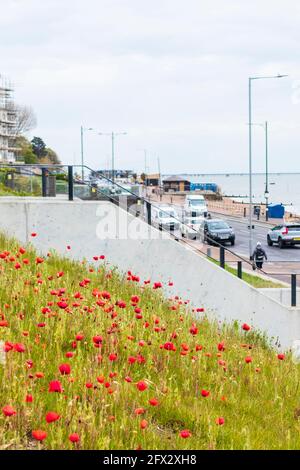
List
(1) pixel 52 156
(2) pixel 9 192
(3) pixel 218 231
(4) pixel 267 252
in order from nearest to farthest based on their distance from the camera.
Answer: (2) pixel 9 192
(4) pixel 267 252
(3) pixel 218 231
(1) pixel 52 156

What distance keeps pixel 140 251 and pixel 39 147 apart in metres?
125

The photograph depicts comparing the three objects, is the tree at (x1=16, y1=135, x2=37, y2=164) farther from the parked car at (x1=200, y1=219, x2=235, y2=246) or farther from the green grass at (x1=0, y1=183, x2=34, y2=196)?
the green grass at (x1=0, y1=183, x2=34, y2=196)

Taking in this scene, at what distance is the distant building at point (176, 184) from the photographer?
15449 cm

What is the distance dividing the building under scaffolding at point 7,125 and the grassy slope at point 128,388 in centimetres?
11214

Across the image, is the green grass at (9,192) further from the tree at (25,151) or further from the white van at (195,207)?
the tree at (25,151)

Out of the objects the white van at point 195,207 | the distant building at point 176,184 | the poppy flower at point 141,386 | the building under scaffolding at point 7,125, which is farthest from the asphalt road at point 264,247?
the distant building at point 176,184

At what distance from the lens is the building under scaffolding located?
397 ft

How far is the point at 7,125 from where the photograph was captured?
439ft

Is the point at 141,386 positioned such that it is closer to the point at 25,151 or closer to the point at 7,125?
the point at 25,151

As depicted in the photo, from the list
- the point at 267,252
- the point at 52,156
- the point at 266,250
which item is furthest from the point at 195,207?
the point at 52,156

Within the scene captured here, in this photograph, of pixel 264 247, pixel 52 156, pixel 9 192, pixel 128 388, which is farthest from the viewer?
pixel 52 156

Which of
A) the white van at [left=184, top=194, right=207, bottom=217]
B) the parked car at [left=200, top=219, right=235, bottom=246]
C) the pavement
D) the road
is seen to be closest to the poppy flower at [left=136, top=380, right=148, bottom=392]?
the pavement

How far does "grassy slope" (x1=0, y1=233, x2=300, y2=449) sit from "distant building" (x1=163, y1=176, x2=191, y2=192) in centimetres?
14618

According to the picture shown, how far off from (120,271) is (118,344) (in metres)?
6.61
